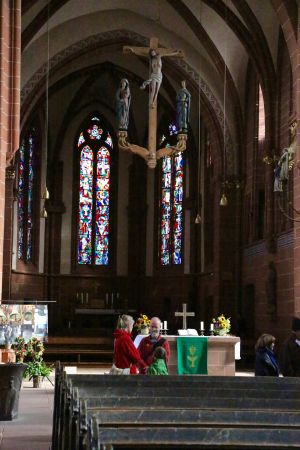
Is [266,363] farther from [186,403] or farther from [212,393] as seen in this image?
[186,403]

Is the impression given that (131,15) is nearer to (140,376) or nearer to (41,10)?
(41,10)

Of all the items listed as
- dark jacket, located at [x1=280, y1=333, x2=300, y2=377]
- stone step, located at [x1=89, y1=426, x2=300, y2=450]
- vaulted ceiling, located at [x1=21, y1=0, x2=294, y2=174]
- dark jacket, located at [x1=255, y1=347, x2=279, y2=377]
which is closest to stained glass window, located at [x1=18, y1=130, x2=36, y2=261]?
vaulted ceiling, located at [x1=21, y1=0, x2=294, y2=174]

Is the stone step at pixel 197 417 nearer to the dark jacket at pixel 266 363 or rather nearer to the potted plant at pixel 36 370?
the dark jacket at pixel 266 363

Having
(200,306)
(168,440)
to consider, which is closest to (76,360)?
(200,306)

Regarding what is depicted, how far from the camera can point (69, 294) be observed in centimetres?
3441

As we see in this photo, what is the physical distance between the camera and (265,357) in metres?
10.4

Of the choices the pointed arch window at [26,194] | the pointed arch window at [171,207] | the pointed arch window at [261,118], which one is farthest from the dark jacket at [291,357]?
the pointed arch window at [26,194]

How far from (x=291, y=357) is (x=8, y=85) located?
9.16m

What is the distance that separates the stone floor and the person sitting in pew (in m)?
2.72

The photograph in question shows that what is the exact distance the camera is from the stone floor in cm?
927

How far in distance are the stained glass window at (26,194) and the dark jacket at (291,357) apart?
72.3 feet

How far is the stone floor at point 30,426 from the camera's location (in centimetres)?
927

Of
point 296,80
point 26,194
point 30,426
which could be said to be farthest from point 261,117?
point 30,426

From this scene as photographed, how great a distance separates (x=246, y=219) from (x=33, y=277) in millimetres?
10050
